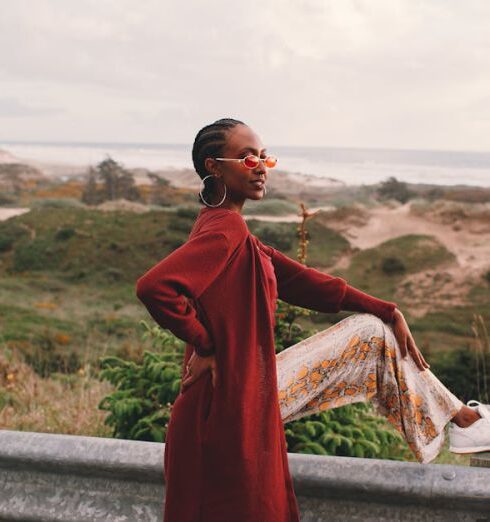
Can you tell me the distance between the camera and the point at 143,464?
112 inches

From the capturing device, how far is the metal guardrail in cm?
262

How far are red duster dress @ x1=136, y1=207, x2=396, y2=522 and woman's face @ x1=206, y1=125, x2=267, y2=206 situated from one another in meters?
0.10

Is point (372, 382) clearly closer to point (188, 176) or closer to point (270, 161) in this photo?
point (270, 161)

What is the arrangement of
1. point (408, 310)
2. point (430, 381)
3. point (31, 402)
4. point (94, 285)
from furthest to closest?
point (94, 285)
point (408, 310)
point (31, 402)
point (430, 381)

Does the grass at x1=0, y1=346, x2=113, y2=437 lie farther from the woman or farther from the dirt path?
the dirt path

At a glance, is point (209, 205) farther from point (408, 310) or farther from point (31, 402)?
point (408, 310)

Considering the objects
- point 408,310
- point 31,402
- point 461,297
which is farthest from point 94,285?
point 31,402

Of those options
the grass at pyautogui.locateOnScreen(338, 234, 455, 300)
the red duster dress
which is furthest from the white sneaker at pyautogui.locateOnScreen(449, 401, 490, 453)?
the grass at pyautogui.locateOnScreen(338, 234, 455, 300)

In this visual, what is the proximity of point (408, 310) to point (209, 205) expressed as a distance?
18493mm

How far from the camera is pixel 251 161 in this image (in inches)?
100

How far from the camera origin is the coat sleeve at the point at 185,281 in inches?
91.6

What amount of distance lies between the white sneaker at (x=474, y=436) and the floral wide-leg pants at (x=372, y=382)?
5 cm

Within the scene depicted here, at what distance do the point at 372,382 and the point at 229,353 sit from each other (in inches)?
23.5

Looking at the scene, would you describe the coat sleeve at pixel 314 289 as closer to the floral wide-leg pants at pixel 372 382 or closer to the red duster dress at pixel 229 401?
the floral wide-leg pants at pixel 372 382
